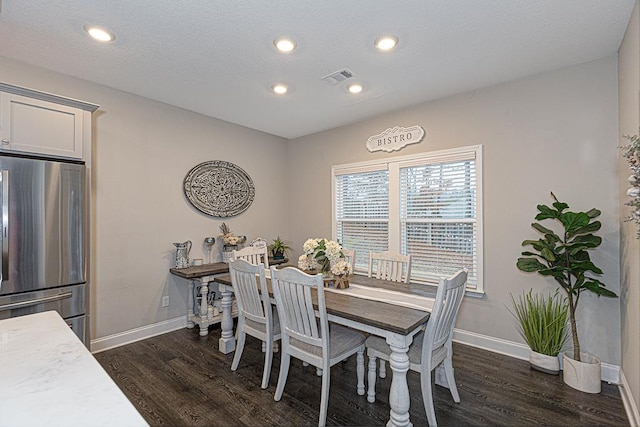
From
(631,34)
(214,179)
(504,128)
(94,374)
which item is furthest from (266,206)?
(631,34)

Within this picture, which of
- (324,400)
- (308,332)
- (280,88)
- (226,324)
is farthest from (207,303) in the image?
(280,88)

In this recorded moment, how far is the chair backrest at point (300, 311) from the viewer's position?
6.84 ft

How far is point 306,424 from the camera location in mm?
2098

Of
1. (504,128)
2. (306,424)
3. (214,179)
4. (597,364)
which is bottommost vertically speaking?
(306,424)

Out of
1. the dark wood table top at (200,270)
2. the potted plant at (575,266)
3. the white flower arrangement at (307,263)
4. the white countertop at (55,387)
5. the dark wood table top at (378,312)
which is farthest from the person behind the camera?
the dark wood table top at (200,270)

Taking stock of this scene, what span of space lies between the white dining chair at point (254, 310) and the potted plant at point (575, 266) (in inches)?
84.3

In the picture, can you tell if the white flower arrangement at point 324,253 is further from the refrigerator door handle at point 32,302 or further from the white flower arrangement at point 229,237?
the refrigerator door handle at point 32,302

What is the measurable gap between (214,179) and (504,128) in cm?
342

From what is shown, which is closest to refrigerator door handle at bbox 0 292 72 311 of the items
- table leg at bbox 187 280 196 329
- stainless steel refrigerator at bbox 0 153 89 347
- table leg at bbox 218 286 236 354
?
stainless steel refrigerator at bbox 0 153 89 347

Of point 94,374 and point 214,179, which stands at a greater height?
point 214,179

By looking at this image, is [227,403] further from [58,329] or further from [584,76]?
[584,76]

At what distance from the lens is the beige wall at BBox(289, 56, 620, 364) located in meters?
2.60

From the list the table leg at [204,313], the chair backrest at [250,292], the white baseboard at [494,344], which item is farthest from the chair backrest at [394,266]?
the table leg at [204,313]

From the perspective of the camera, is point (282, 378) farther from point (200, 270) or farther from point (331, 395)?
point (200, 270)
